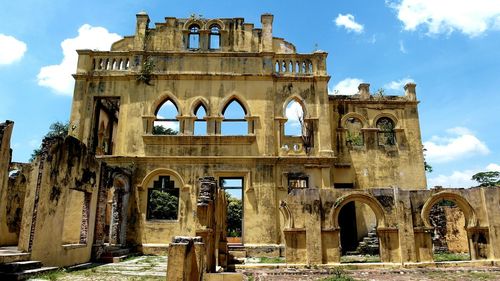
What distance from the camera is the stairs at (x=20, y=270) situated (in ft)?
25.7

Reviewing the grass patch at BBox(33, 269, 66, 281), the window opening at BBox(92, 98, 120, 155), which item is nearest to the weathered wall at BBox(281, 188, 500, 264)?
the grass patch at BBox(33, 269, 66, 281)

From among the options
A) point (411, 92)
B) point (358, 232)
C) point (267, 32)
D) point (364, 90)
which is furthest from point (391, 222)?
point (267, 32)

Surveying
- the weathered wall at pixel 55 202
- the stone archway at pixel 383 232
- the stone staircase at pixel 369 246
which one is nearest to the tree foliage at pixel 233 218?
the stone staircase at pixel 369 246

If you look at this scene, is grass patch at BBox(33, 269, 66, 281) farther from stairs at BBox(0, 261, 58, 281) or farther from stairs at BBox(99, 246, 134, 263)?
stairs at BBox(99, 246, 134, 263)

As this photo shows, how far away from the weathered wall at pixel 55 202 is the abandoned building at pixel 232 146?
34cm

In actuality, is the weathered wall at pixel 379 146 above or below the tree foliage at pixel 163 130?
below

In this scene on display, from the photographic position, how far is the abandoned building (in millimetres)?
13305

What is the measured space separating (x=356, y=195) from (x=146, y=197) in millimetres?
8604

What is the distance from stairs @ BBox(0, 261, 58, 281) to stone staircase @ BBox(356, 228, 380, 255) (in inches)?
465

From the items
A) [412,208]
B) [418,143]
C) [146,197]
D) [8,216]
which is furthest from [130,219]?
[418,143]

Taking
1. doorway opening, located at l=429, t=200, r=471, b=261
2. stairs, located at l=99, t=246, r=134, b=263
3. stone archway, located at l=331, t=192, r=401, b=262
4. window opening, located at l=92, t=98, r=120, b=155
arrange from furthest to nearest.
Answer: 1. window opening, located at l=92, t=98, r=120, b=155
2. doorway opening, located at l=429, t=200, r=471, b=261
3. stairs, located at l=99, t=246, r=134, b=263
4. stone archway, located at l=331, t=192, r=401, b=262

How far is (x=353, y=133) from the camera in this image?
22.1m

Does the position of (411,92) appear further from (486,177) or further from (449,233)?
(486,177)

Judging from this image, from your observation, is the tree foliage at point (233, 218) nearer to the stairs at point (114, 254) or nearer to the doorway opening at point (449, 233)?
the doorway opening at point (449, 233)
